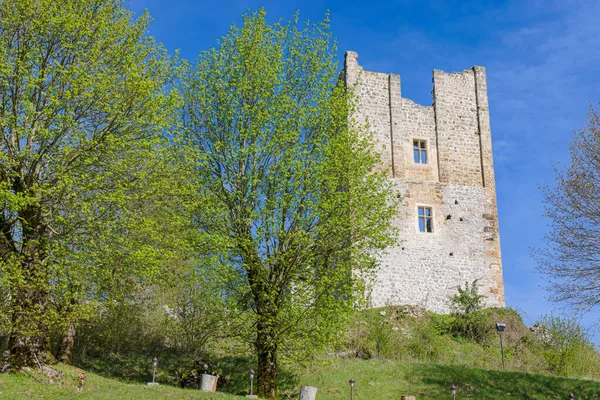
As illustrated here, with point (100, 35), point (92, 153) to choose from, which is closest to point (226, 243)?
point (92, 153)

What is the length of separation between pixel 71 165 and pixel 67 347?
627 cm

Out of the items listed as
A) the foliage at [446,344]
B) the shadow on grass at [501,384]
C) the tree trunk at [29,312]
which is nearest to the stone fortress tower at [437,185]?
the foliage at [446,344]

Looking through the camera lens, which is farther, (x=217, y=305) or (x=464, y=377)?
(x=464, y=377)

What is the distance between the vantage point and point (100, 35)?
56.9ft

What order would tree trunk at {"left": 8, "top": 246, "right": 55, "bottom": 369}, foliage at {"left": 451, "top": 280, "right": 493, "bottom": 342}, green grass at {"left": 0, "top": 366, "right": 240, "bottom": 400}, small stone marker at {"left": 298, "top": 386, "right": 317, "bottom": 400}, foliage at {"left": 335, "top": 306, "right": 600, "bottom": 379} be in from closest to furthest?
green grass at {"left": 0, "top": 366, "right": 240, "bottom": 400}
tree trunk at {"left": 8, "top": 246, "right": 55, "bottom": 369}
small stone marker at {"left": 298, "top": 386, "right": 317, "bottom": 400}
foliage at {"left": 335, "top": 306, "right": 600, "bottom": 379}
foliage at {"left": 451, "top": 280, "right": 493, "bottom": 342}

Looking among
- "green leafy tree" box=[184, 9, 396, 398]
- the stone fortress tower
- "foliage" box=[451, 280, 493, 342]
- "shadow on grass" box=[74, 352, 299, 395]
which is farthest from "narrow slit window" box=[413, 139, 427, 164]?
"shadow on grass" box=[74, 352, 299, 395]

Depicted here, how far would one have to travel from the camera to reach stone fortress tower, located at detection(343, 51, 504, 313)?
28.0m

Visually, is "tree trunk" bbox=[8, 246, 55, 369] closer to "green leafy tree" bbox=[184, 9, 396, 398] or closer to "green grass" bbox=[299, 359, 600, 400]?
"green leafy tree" bbox=[184, 9, 396, 398]

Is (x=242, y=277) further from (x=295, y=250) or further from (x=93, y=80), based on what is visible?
(x=93, y=80)

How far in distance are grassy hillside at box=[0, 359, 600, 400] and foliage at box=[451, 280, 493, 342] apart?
5.67 m

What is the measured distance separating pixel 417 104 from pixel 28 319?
71.2 feet

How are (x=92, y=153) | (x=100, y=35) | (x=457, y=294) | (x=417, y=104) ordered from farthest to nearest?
(x=417, y=104), (x=457, y=294), (x=100, y=35), (x=92, y=153)

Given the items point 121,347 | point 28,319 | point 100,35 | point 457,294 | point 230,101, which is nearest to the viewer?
point 28,319

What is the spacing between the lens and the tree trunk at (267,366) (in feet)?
54.8
